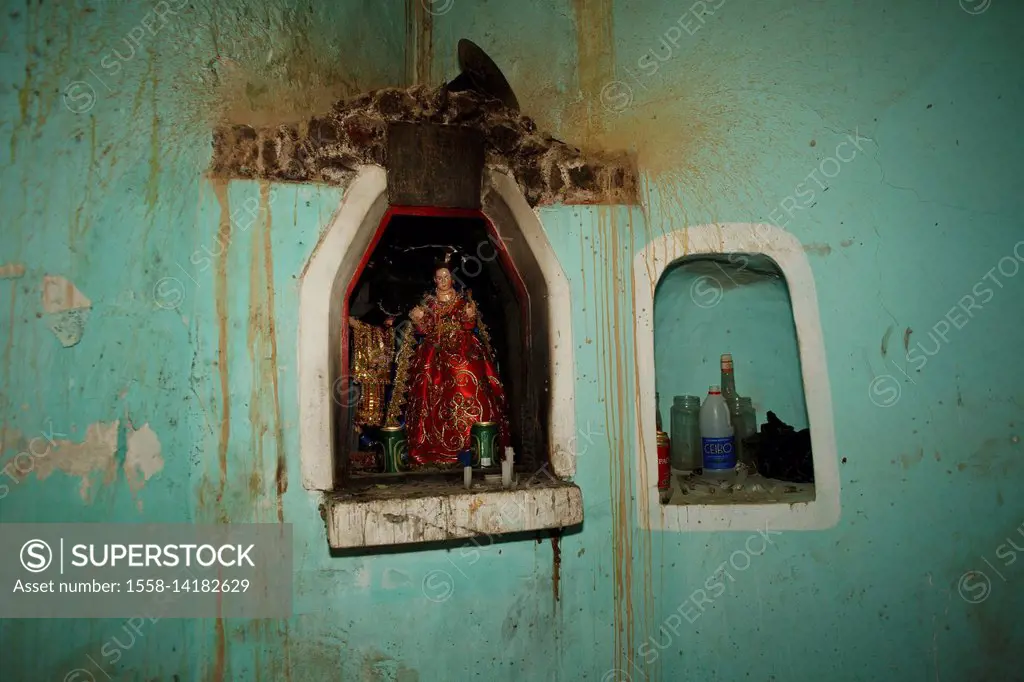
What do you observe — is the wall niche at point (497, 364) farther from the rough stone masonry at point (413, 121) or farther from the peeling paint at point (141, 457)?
the peeling paint at point (141, 457)

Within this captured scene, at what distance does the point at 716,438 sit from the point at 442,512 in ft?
4.47

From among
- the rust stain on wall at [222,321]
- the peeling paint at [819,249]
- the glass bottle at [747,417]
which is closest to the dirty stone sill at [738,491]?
the glass bottle at [747,417]

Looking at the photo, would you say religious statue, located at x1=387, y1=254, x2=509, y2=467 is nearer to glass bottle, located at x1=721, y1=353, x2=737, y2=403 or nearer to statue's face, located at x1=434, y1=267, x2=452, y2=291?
statue's face, located at x1=434, y1=267, x2=452, y2=291

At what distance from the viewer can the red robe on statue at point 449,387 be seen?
2703 millimetres

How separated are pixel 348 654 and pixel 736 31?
2944mm

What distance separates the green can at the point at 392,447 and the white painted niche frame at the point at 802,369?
3.25ft

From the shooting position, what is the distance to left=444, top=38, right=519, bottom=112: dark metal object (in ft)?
8.50

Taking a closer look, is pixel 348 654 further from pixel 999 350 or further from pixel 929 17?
pixel 929 17

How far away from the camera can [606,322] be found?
2514 mm

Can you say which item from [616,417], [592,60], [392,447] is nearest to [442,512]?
[392,447]

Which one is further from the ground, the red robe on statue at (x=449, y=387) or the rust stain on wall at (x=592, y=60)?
the rust stain on wall at (x=592, y=60)

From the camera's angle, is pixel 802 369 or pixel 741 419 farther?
pixel 741 419

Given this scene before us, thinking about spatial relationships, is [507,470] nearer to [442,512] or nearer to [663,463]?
[442,512]

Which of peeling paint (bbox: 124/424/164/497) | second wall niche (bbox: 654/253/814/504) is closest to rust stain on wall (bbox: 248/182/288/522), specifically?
peeling paint (bbox: 124/424/164/497)
